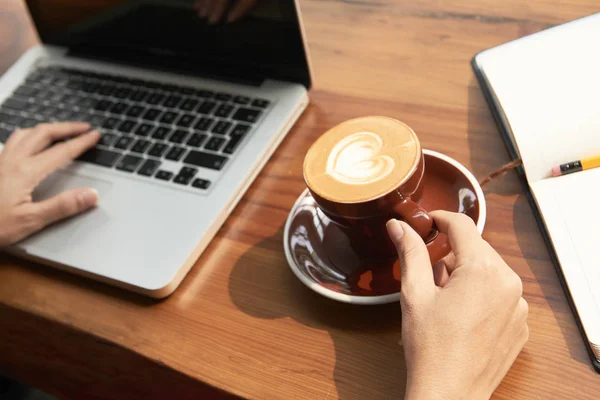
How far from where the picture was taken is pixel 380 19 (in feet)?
2.70

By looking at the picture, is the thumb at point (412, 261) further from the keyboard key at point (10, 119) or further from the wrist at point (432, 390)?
the keyboard key at point (10, 119)

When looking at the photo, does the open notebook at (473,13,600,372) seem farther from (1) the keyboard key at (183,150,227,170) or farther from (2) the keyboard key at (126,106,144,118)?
(2) the keyboard key at (126,106,144,118)

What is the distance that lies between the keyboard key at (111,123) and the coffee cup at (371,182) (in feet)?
1.19

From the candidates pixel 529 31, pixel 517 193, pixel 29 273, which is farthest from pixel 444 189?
pixel 29 273

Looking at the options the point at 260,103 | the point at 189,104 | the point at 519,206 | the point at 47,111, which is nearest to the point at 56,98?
the point at 47,111

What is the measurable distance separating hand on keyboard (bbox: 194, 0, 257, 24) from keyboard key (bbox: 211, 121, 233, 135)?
12 cm

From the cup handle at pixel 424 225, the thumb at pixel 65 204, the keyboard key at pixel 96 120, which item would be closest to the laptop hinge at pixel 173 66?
the keyboard key at pixel 96 120

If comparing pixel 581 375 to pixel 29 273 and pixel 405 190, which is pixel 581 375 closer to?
pixel 405 190

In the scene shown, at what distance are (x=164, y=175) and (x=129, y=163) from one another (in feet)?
0.21

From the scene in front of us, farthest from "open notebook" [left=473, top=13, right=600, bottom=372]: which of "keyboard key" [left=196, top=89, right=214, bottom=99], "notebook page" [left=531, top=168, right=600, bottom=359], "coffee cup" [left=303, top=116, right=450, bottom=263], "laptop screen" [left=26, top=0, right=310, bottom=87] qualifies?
"keyboard key" [left=196, top=89, right=214, bottom=99]

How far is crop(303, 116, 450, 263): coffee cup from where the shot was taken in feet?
1.54

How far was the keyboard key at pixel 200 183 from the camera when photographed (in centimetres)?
65

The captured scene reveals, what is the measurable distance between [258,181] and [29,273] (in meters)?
0.27

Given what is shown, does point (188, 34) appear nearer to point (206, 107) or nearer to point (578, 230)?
point (206, 107)
